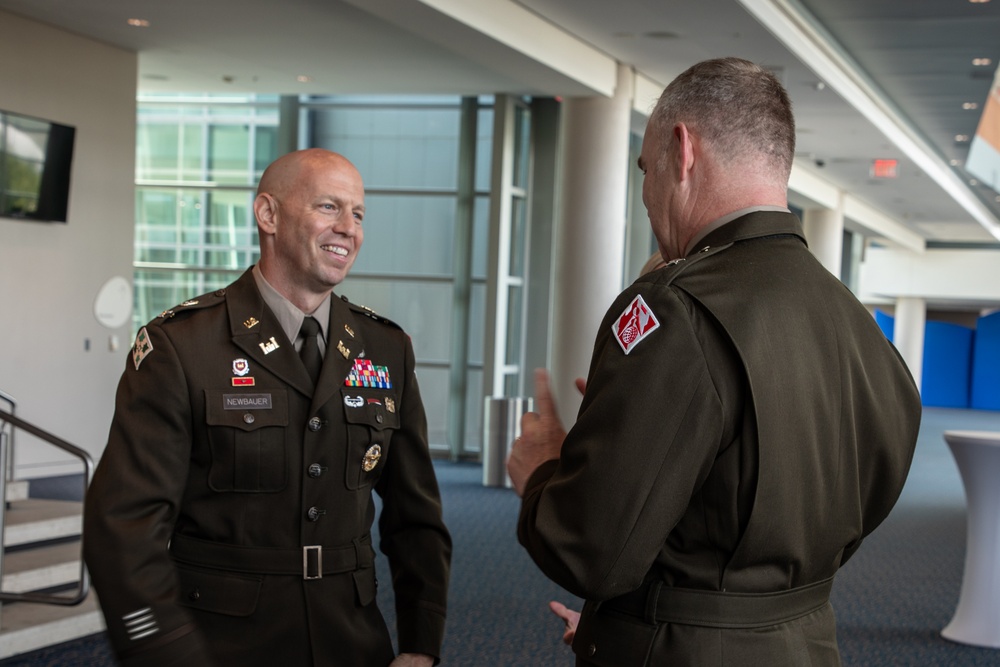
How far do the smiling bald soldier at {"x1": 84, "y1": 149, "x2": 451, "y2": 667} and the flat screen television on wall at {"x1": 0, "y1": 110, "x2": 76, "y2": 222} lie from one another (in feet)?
25.3

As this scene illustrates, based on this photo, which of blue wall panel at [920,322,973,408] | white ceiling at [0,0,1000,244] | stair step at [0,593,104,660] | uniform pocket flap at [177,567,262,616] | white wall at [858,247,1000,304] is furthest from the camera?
blue wall panel at [920,322,973,408]

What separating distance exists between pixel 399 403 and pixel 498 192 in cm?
988

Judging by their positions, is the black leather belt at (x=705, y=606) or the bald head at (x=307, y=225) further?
the bald head at (x=307, y=225)

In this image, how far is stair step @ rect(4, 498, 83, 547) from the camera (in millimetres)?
6430

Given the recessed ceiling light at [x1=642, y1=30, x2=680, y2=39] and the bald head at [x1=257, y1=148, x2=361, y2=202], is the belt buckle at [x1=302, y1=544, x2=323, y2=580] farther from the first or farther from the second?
the recessed ceiling light at [x1=642, y1=30, x2=680, y2=39]

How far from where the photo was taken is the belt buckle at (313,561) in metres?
2.15

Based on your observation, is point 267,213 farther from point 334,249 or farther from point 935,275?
point 935,275

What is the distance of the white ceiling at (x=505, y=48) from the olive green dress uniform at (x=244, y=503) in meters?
5.70

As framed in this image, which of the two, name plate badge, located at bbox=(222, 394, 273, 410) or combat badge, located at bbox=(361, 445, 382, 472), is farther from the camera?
combat badge, located at bbox=(361, 445, 382, 472)

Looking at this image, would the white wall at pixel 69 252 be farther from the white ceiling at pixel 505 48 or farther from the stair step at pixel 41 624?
the stair step at pixel 41 624

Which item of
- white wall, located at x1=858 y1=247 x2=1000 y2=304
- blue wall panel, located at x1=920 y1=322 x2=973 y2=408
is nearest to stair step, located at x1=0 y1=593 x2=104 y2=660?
white wall, located at x1=858 y1=247 x2=1000 y2=304

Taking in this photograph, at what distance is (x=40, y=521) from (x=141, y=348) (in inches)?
198

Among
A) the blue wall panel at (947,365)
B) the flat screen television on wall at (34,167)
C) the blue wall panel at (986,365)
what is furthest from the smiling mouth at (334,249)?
the blue wall panel at (986,365)


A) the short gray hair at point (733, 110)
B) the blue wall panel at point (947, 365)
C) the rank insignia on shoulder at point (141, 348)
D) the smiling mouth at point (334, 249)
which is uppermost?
the short gray hair at point (733, 110)
